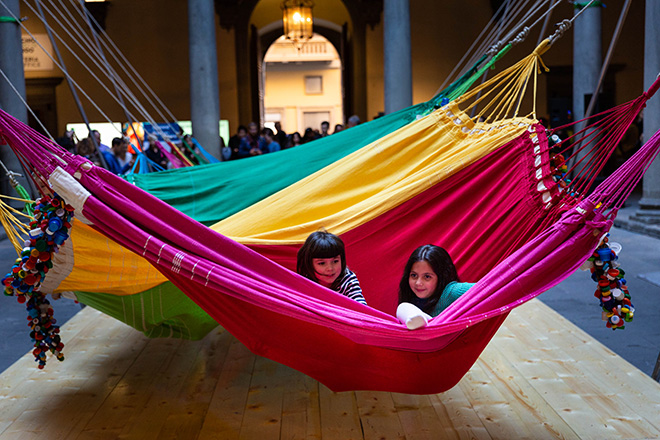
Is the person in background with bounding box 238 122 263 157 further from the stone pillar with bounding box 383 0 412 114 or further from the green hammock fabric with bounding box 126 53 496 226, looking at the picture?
the green hammock fabric with bounding box 126 53 496 226

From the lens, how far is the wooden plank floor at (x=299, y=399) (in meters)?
2.17

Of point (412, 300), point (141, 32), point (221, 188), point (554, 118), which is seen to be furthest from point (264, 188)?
point (141, 32)

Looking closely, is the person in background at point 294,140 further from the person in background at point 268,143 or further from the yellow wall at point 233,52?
the yellow wall at point 233,52

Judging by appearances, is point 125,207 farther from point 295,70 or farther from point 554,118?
point 295,70

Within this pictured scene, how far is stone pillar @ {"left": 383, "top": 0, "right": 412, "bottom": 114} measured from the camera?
6.92 meters

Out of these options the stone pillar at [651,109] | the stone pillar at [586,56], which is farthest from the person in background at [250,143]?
the stone pillar at [651,109]

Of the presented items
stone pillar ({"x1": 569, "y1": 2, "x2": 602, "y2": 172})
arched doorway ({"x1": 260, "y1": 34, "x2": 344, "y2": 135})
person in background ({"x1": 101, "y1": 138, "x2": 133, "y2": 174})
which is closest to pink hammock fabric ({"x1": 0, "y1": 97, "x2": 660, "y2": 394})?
person in background ({"x1": 101, "y1": 138, "x2": 133, "y2": 174})

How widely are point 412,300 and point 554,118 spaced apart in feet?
19.8

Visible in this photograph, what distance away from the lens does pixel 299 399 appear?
2469 millimetres

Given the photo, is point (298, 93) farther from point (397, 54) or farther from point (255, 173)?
point (255, 173)

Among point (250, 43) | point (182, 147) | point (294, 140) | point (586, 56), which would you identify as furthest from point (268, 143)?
point (250, 43)

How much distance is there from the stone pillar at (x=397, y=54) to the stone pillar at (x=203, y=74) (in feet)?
5.82

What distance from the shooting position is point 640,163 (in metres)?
1.93

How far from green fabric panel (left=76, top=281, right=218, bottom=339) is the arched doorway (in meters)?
15.1
